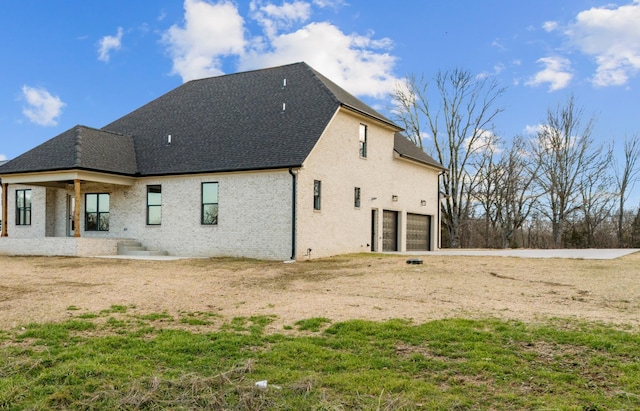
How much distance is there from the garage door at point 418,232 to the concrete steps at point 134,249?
12833 millimetres

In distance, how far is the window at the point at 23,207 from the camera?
24.9 metres

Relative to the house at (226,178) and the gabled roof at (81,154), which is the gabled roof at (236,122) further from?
the gabled roof at (81,154)

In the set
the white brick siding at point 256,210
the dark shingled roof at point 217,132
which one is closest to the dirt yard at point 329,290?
the white brick siding at point 256,210

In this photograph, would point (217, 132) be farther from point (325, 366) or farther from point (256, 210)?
point (325, 366)

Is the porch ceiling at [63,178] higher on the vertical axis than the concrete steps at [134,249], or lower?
higher

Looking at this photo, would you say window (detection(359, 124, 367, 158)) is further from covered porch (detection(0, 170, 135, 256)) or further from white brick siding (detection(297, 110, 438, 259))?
covered porch (detection(0, 170, 135, 256))

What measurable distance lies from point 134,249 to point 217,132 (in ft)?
19.7

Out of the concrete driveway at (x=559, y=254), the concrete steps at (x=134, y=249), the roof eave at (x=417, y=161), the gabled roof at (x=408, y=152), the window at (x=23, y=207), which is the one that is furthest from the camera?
the gabled roof at (x=408, y=152)

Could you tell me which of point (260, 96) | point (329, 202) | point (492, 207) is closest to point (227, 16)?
point (260, 96)

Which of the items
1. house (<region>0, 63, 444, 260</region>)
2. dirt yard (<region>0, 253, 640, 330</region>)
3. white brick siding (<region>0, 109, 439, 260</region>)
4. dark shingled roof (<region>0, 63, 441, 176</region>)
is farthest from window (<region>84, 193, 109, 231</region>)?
dirt yard (<region>0, 253, 640, 330</region>)

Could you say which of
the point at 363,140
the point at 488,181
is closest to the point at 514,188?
the point at 488,181

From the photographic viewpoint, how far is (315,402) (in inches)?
179

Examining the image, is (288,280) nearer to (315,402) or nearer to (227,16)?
(315,402)

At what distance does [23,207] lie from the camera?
25141 millimetres
